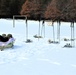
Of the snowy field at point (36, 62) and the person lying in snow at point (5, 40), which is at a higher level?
the person lying in snow at point (5, 40)

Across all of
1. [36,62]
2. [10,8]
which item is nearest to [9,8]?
[10,8]

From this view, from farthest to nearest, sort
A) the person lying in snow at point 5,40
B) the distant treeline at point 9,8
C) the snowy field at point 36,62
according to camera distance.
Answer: the distant treeline at point 9,8 < the person lying in snow at point 5,40 < the snowy field at point 36,62

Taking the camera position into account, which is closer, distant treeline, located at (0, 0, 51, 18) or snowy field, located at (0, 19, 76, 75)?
snowy field, located at (0, 19, 76, 75)

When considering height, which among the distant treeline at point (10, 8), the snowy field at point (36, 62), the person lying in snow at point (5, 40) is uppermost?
the distant treeline at point (10, 8)

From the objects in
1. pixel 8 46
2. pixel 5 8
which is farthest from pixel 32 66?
pixel 5 8

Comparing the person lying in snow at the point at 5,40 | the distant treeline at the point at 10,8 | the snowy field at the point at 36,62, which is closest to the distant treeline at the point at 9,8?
the distant treeline at the point at 10,8

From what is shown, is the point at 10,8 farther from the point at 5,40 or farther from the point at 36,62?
the point at 36,62

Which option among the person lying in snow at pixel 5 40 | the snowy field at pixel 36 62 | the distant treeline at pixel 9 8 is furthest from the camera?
the distant treeline at pixel 9 8

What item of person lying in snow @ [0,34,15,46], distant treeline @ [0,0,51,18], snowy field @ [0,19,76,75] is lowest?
snowy field @ [0,19,76,75]

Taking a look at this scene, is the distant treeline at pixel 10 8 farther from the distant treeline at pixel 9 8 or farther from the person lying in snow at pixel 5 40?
the person lying in snow at pixel 5 40

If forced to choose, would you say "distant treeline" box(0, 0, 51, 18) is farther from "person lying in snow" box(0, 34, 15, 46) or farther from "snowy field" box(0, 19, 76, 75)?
"snowy field" box(0, 19, 76, 75)

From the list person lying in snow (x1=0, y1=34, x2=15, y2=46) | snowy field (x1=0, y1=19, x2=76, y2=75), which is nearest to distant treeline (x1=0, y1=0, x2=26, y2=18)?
person lying in snow (x1=0, y1=34, x2=15, y2=46)

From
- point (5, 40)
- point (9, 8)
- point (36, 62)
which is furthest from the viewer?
point (9, 8)

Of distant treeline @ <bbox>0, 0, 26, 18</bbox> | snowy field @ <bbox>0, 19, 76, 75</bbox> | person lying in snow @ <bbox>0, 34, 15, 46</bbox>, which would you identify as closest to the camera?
snowy field @ <bbox>0, 19, 76, 75</bbox>
